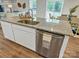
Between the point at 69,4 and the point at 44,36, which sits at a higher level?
the point at 69,4

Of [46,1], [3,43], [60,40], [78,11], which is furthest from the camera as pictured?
[46,1]

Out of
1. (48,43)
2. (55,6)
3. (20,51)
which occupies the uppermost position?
(55,6)

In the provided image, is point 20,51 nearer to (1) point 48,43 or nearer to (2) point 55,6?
(1) point 48,43

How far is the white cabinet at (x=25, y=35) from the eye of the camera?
2.57 meters

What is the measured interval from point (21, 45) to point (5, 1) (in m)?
4.18

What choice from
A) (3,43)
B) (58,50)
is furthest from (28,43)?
(3,43)

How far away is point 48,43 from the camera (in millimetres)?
2287

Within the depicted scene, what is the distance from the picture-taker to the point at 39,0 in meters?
7.05

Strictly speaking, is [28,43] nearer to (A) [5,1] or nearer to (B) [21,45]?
(B) [21,45]

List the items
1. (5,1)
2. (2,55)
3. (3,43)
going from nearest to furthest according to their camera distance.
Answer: (2,55), (3,43), (5,1)

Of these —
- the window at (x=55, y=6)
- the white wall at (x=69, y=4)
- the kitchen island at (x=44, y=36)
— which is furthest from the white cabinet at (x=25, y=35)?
the window at (x=55, y=6)

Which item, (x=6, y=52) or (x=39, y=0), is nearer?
(x=6, y=52)

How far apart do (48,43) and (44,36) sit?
199 mm

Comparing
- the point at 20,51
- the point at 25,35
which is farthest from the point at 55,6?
the point at 20,51
